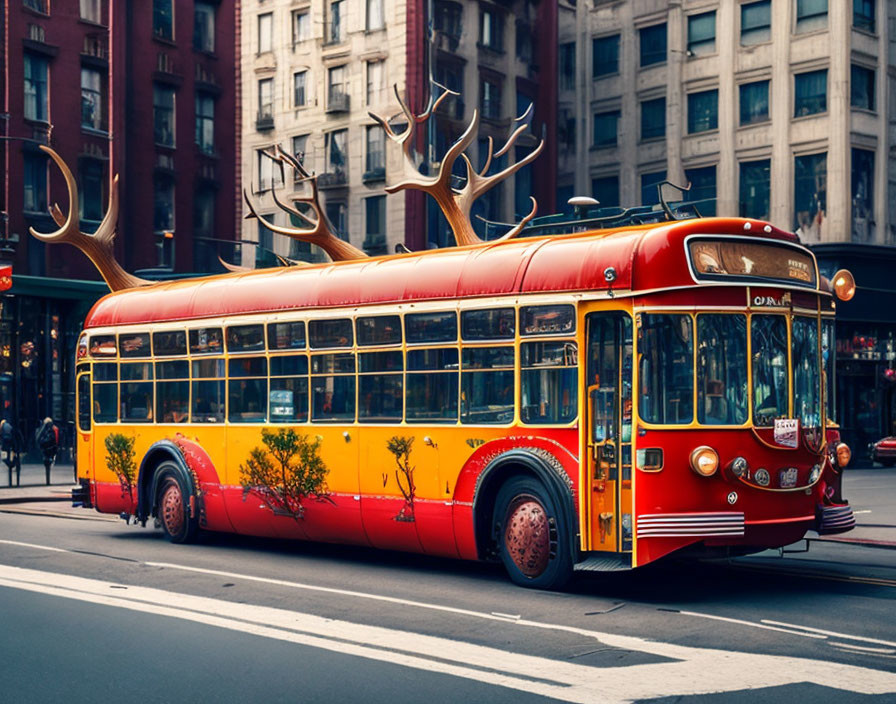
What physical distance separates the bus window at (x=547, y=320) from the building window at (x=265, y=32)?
137 feet

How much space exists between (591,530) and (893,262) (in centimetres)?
3254

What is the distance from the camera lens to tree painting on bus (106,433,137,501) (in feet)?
56.2

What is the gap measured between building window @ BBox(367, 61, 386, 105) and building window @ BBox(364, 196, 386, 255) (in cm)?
332

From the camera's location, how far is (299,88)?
50.9m

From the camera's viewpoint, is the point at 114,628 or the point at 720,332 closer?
the point at 114,628

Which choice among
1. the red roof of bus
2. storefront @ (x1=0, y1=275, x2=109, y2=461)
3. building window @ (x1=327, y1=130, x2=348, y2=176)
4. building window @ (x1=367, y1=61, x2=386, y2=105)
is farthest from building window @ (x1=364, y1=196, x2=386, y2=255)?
the red roof of bus

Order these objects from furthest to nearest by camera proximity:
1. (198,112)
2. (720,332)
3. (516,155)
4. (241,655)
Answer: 1. (516,155)
2. (198,112)
3. (720,332)
4. (241,655)

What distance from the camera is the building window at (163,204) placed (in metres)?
43.6

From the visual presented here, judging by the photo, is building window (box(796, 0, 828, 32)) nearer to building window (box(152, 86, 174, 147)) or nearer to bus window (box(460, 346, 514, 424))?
building window (box(152, 86, 174, 147))

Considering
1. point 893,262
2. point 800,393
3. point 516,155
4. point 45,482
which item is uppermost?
point 516,155

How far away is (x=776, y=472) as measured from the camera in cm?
1127

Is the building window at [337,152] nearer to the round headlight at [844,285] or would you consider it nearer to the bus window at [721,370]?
the round headlight at [844,285]

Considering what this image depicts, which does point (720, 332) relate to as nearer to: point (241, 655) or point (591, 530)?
point (591, 530)

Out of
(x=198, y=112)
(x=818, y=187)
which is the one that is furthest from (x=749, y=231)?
(x=198, y=112)
